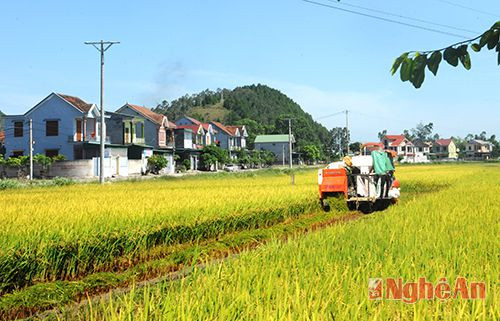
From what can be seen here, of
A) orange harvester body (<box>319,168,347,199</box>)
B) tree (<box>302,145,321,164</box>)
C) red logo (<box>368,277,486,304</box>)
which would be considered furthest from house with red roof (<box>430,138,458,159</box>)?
red logo (<box>368,277,486,304</box>)

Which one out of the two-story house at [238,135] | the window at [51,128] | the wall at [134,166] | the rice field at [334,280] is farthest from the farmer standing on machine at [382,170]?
the two-story house at [238,135]

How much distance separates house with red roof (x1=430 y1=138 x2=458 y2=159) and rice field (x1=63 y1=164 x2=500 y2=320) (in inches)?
5392

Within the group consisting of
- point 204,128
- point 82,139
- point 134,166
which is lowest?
point 134,166

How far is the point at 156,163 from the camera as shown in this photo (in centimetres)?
4731

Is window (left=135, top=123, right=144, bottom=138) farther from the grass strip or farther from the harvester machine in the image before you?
the grass strip

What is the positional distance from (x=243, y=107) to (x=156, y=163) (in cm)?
9824

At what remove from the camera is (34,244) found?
21.7 feet

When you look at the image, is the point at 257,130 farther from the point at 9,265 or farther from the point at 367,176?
the point at 9,265

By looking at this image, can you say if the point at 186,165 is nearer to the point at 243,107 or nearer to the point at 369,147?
the point at 369,147

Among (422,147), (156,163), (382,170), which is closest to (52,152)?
(156,163)

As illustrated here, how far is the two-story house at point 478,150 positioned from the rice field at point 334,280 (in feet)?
462

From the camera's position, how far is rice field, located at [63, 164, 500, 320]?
2.96 m

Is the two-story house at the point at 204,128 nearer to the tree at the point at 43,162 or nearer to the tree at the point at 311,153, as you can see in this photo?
the tree at the point at 311,153

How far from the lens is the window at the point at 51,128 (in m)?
40.6
